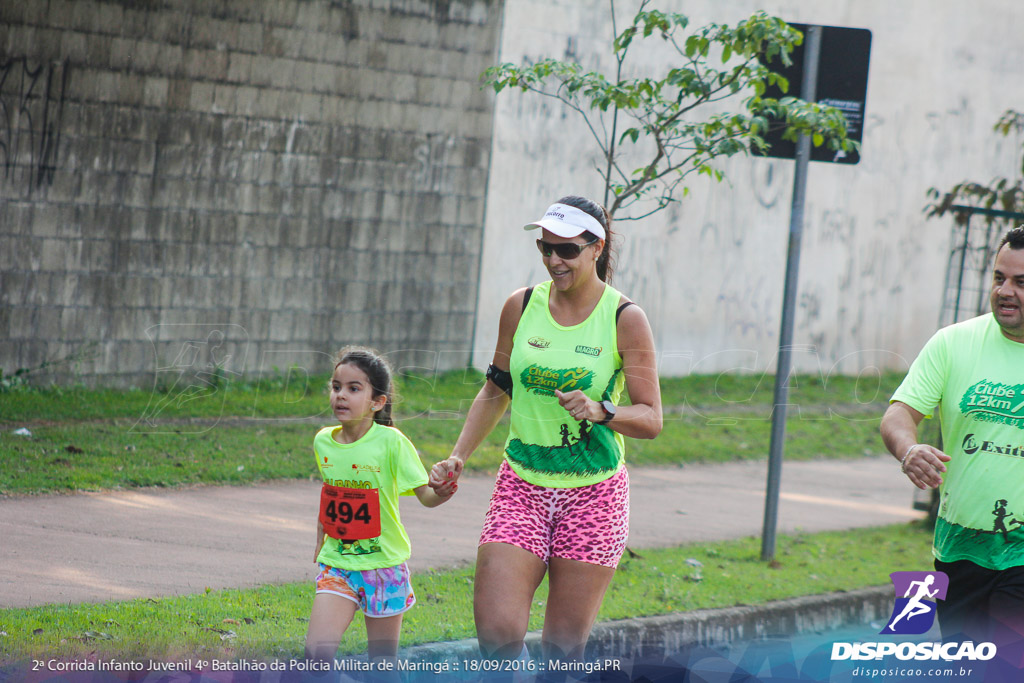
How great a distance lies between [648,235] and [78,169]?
22.9ft

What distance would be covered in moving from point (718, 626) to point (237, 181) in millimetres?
6375

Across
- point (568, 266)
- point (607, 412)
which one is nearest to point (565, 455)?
point (607, 412)

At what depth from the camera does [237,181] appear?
1073 cm

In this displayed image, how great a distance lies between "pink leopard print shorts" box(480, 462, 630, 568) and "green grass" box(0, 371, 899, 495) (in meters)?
0.75

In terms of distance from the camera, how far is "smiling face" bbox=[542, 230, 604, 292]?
4.30 metres

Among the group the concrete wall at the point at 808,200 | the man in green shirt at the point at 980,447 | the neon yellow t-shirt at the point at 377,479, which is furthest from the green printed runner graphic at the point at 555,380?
the concrete wall at the point at 808,200

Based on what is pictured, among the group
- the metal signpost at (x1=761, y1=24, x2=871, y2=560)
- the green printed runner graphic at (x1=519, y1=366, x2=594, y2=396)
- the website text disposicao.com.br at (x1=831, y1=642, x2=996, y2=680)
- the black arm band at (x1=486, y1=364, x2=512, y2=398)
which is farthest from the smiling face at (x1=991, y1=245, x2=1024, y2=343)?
the metal signpost at (x1=761, y1=24, x2=871, y2=560)

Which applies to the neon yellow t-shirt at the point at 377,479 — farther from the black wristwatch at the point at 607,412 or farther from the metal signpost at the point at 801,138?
the metal signpost at the point at 801,138

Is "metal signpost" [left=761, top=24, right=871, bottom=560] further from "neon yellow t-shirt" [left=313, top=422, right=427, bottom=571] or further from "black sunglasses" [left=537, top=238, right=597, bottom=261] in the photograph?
"neon yellow t-shirt" [left=313, top=422, right=427, bottom=571]

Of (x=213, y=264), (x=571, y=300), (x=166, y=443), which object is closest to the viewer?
(x=571, y=300)

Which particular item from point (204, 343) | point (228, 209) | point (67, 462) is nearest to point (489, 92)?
point (228, 209)

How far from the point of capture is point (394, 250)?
11.9 m

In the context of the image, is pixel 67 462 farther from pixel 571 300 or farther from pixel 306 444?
pixel 571 300

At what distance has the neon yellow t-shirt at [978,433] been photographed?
4.03m
